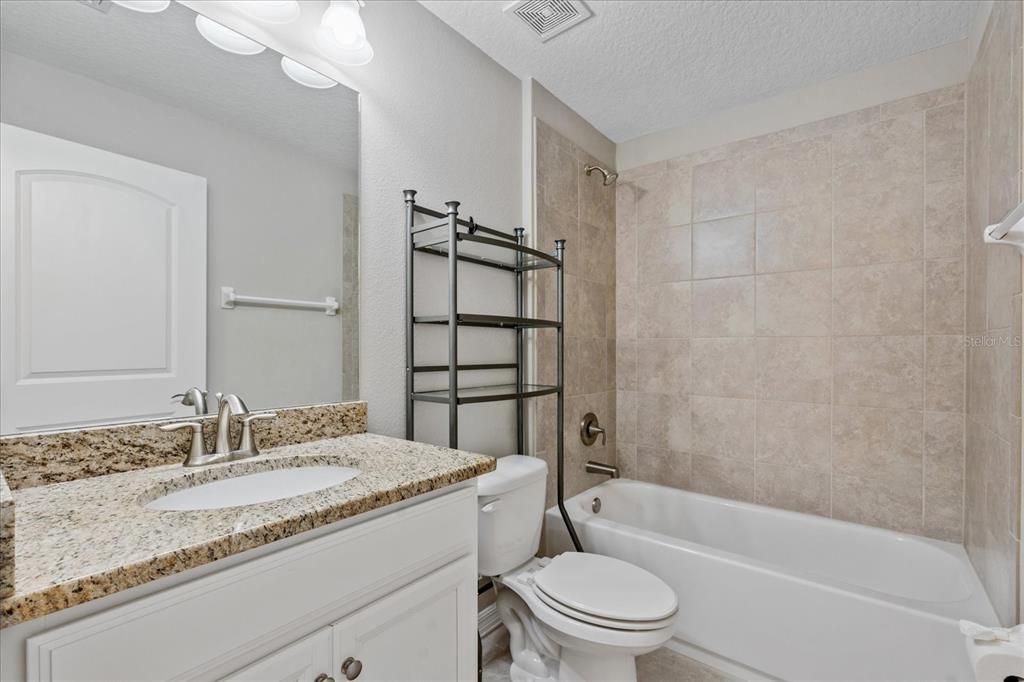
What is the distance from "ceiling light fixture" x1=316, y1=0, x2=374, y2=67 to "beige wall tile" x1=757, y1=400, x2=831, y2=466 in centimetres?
217

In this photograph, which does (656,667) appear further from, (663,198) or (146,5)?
(146,5)

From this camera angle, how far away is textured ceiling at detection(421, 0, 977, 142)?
5.41 feet

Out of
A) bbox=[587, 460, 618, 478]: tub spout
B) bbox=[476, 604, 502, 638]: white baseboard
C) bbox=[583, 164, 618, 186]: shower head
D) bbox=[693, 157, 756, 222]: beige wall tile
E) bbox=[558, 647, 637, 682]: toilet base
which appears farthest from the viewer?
bbox=[583, 164, 618, 186]: shower head

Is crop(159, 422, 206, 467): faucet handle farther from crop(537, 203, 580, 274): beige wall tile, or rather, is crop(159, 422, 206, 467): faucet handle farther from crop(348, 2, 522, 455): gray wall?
crop(537, 203, 580, 274): beige wall tile

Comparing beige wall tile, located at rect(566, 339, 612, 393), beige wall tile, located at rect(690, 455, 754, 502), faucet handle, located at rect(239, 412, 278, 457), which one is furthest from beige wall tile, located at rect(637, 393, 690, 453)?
faucet handle, located at rect(239, 412, 278, 457)

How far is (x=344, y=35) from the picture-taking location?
134 cm

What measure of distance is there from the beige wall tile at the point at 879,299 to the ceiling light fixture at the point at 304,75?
6.98 feet

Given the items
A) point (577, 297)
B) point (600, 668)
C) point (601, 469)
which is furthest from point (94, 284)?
point (601, 469)

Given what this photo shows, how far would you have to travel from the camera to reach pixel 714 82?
2100 millimetres

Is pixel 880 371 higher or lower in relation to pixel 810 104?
lower

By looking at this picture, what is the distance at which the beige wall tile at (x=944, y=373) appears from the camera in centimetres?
181

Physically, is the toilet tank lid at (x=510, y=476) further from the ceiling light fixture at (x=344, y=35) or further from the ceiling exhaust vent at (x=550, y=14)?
the ceiling exhaust vent at (x=550, y=14)

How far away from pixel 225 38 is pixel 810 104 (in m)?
2.30

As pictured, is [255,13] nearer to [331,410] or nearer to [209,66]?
[209,66]
